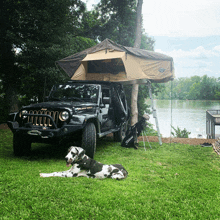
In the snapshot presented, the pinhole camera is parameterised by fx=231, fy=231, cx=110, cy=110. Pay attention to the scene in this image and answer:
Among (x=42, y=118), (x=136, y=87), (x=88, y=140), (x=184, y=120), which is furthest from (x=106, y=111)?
(x=184, y=120)

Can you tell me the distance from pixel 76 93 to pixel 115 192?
143 inches

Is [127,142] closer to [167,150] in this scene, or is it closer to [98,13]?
[167,150]

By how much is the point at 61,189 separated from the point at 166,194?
1664 millimetres

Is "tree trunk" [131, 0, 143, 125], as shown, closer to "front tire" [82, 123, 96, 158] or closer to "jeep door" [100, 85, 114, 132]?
"jeep door" [100, 85, 114, 132]

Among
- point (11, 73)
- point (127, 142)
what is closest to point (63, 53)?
point (11, 73)

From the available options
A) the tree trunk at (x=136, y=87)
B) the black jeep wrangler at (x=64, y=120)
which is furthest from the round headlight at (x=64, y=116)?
the tree trunk at (x=136, y=87)

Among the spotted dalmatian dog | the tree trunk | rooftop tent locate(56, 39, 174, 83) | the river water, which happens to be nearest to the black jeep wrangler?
the spotted dalmatian dog

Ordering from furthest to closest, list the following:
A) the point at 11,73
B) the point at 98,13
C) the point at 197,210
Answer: the point at 98,13 → the point at 11,73 → the point at 197,210

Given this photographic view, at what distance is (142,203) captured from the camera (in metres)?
3.32

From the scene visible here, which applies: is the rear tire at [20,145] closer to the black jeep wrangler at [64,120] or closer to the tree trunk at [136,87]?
the black jeep wrangler at [64,120]

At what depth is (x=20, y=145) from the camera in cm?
570

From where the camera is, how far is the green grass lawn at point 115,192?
3.01 m

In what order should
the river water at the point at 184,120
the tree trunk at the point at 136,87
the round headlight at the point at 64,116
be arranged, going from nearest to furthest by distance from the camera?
the round headlight at the point at 64,116 < the tree trunk at the point at 136,87 < the river water at the point at 184,120

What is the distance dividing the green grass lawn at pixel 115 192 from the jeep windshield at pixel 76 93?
→ 1.70 m
